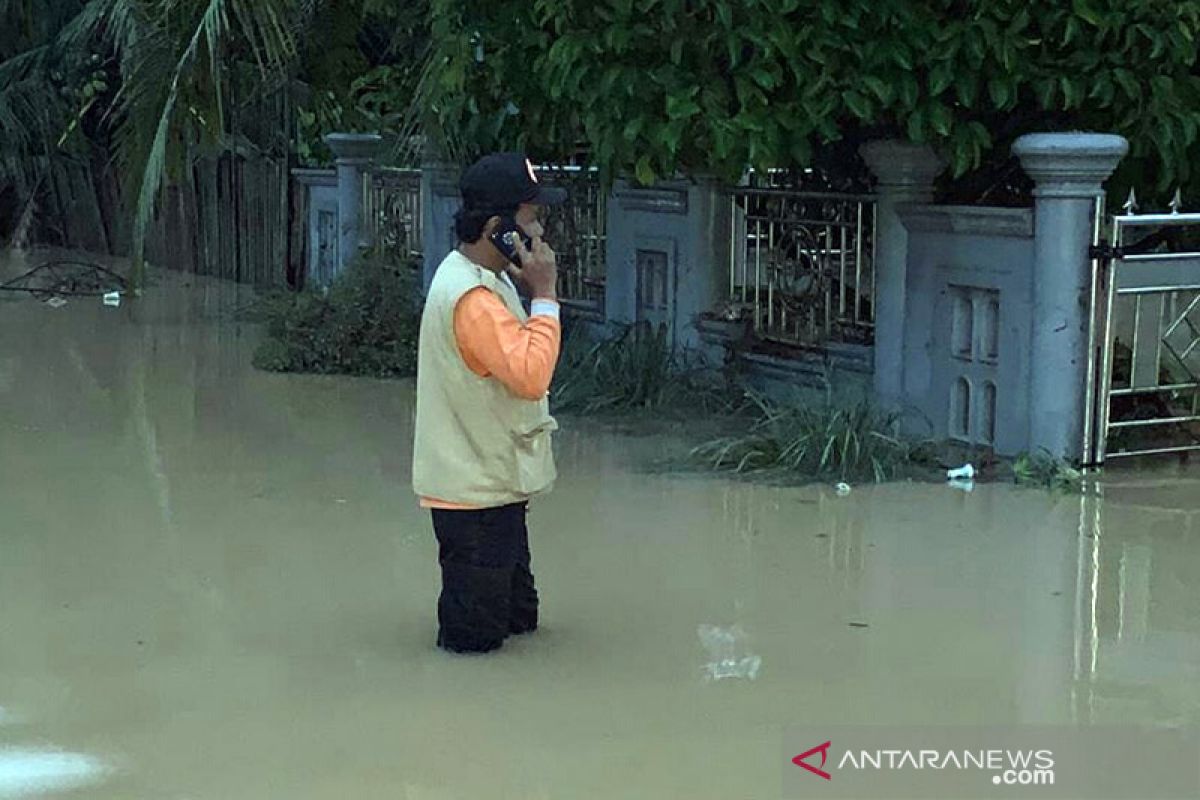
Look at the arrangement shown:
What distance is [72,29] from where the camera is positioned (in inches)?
755

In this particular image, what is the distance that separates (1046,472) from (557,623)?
3085 millimetres

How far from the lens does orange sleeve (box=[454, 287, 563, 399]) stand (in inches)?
207

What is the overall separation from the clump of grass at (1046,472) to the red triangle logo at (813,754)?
A: 3561mm

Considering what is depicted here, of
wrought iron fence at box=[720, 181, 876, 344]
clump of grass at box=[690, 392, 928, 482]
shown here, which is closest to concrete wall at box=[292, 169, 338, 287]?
wrought iron fence at box=[720, 181, 876, 344]

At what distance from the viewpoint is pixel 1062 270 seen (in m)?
8.20

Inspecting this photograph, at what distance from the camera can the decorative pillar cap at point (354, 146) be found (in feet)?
50.5

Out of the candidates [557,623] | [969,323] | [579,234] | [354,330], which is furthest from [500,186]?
[354,330]

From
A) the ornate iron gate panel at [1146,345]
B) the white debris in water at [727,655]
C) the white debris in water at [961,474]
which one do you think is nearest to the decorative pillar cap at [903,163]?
the ornate iron gate panel at [1146,345]

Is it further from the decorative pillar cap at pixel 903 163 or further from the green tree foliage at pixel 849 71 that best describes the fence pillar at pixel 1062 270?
the decorative pillar cap at pixel 903 163

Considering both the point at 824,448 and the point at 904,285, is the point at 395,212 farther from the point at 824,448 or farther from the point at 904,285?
the point at 824,448

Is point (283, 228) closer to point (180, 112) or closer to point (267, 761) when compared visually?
point (180, 112)

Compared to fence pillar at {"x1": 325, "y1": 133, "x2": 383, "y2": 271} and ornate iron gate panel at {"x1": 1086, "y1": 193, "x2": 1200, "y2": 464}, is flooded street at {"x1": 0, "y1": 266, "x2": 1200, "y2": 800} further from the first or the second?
fence pillar at {"x1": 325, "y1": 133, "x2": 383, "y2": 271}

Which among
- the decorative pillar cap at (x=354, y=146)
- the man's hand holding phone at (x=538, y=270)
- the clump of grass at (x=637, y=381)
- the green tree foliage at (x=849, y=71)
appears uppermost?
the green tree foliage at (x=849, y=71)

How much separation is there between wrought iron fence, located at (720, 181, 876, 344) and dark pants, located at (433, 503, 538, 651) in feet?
14.2
